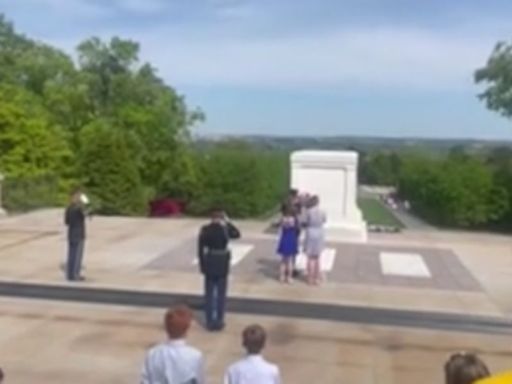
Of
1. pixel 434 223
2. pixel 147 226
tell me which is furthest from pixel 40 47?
pixel 147 226

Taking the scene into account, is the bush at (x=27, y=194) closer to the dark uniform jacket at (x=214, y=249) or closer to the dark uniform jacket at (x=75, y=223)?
the dark uniform jacket at (x=75, y=223)

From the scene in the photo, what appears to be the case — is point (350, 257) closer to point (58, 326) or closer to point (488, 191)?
point (58, 326)

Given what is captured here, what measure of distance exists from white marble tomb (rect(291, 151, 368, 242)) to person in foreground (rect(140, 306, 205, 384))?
14.0m

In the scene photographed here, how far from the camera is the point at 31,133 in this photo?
37.0 metres

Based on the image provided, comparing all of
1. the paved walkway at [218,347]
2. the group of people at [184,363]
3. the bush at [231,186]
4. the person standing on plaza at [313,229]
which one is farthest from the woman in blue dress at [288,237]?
the bush at [231,186]

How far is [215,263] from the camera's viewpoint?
9.41 m

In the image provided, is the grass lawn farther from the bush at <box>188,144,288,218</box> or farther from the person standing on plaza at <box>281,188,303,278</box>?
the person standing on plaza at <box>281,188,303,278</box>

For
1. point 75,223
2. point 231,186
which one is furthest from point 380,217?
point 75,223

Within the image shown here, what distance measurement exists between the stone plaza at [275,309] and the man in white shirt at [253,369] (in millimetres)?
3064

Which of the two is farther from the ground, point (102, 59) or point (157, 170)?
point (102, 59)

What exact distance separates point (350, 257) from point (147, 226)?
283 inches

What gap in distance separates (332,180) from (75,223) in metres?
8.08

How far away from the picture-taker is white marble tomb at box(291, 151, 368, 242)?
1875 centimetres

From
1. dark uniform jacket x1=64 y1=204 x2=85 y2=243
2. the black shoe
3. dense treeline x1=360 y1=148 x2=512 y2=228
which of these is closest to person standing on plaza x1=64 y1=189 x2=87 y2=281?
dark uniform jacket x1=64 y1=204 x2=85 y2=243
